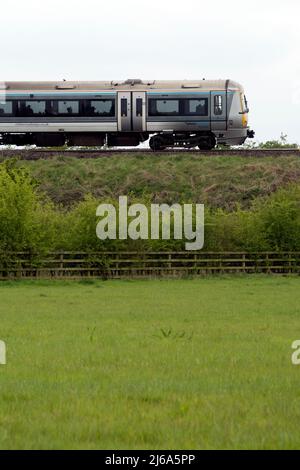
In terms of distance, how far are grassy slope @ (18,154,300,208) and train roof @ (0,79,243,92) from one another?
428cm

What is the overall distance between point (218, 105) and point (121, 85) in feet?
17.1

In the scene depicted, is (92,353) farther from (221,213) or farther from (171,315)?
(221,213)

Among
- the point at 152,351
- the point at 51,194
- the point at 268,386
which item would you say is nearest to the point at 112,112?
the point at 51,194

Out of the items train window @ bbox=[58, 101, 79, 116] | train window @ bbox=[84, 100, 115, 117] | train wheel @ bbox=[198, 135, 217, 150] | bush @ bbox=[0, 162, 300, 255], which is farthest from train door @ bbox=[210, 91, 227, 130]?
train window @ bbox=[58, 101, 79, 116]

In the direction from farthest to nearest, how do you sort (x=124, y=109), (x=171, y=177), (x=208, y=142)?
(x=208, y=142) → (x=171, y=177) → (x=124, y=109)

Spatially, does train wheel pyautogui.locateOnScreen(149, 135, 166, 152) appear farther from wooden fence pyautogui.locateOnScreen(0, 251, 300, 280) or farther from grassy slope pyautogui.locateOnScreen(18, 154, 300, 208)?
wooden fence pyautogui.locateOnScreen(0, 251, 300, 280)

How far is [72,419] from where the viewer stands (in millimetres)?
8906

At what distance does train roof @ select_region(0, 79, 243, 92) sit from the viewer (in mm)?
43875

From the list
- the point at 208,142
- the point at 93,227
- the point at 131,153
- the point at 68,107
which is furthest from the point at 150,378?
the point at 131,153

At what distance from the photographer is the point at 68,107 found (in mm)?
44062

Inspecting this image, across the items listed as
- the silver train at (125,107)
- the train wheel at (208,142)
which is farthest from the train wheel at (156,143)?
the train wheel at (208,142)

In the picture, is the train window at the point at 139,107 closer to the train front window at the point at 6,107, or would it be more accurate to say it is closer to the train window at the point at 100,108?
the train window at the point at 100,108

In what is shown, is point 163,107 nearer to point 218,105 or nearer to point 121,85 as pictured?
point 121,85
